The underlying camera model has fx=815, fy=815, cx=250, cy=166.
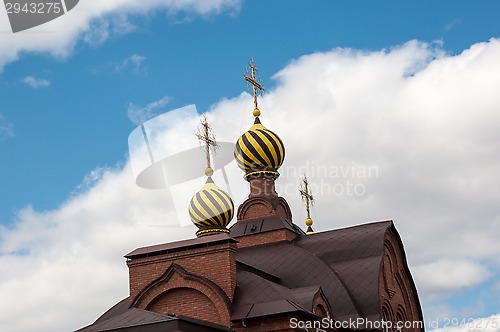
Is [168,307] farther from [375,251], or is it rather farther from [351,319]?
[375,251]

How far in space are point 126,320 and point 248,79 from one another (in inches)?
437

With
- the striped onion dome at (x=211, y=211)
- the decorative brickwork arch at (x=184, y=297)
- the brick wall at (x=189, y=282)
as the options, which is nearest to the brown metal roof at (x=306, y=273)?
the brick wall at (x=189, y=282)

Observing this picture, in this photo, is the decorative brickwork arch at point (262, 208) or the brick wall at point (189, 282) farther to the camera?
the decorative brickwork arch at point (262, 208)

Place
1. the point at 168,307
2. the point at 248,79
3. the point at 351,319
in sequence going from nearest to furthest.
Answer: the point at 168,307 < the point at 351,319 < the point at 248,79

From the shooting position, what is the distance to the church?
1590 centimetres

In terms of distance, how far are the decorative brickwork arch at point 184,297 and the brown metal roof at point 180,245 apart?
0.45 meters

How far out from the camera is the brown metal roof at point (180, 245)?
1691cm

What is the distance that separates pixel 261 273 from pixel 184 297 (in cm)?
267

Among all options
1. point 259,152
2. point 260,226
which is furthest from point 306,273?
point 259,152

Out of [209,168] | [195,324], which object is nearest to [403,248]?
[209,168]

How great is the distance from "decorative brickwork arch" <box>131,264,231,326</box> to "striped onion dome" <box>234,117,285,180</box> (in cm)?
686

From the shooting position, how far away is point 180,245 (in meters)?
17.2

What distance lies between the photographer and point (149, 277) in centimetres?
1722

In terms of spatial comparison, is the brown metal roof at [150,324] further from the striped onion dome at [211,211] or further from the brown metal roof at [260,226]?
the striped onion dome at [211,211]
